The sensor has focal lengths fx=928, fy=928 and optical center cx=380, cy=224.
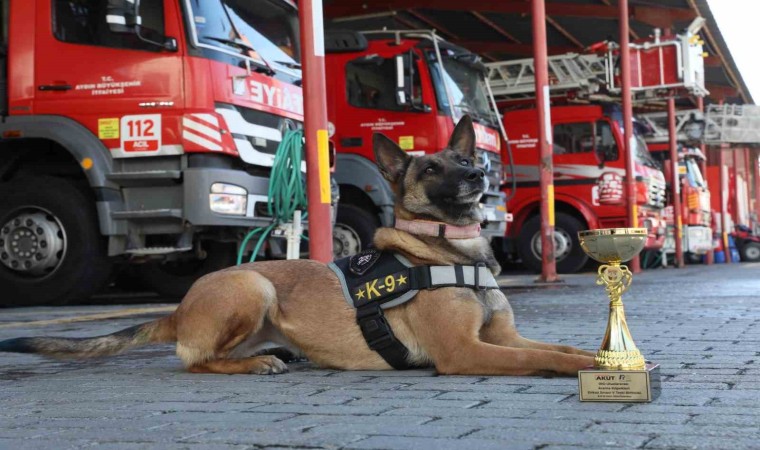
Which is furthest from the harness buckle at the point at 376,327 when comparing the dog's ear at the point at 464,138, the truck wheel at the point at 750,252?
the truck wheel at the point at 750,252

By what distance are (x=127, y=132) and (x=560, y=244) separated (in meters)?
9.35

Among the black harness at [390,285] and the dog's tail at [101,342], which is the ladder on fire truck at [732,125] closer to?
the black harness at [390,285]

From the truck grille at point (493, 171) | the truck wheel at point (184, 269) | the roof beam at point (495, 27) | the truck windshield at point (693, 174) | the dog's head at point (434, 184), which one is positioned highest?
the roof beam at point (495, 27)

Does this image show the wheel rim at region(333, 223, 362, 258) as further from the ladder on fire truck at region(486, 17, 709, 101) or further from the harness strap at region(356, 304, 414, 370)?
the harness strap at region(356, 304, 414, 370)

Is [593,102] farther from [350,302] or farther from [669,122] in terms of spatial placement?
[350,302]

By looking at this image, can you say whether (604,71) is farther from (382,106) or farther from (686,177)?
(382,106)

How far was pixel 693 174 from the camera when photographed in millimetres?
21953

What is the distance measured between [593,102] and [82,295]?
10931 millimetres

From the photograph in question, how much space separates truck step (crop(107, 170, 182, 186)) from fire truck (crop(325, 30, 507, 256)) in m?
3.40

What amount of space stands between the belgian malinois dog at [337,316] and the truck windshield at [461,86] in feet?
23.9

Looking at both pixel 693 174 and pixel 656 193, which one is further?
pixel 693 174

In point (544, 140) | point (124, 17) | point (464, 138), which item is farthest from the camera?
point (544, 140)

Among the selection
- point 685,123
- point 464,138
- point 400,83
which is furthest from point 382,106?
point 685,123

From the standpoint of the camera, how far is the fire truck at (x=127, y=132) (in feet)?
25.0
